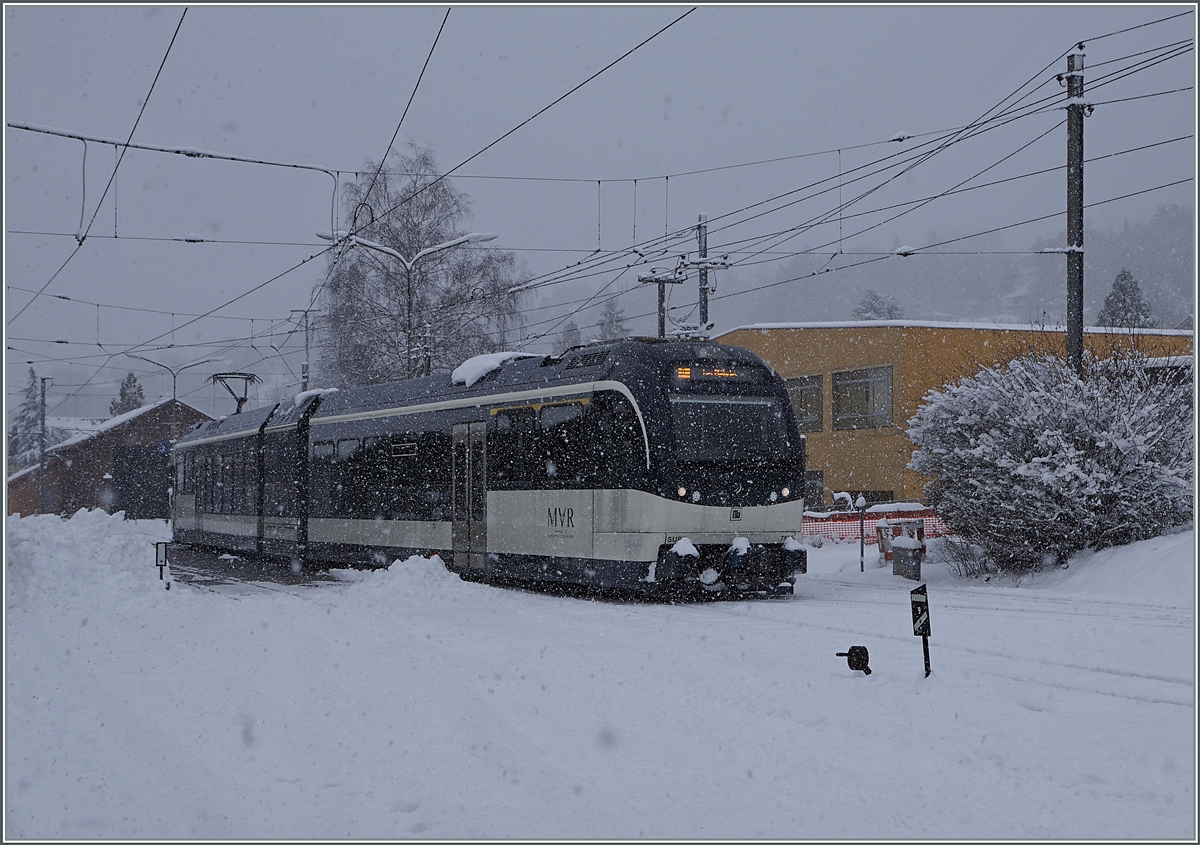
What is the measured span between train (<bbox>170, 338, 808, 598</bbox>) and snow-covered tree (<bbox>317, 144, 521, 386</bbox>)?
2141 centimetres

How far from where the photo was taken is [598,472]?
15023 mm

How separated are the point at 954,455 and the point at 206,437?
2028 cm

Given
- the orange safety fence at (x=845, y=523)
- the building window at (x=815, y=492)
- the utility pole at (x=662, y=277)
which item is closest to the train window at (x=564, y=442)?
the utility pole at (x=662, y=277)

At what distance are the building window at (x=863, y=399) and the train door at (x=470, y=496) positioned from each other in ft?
82.9

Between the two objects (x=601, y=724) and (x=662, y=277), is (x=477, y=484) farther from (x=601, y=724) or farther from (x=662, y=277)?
(x=662, y=277)

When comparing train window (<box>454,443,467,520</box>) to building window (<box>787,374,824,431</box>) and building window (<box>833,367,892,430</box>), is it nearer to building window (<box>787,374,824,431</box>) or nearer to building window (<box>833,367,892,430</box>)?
building window (<box>833,367,892,430</box>)

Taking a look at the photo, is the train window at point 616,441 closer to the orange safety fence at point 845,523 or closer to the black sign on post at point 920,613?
the black sign on post at point 920,613

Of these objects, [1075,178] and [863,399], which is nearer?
→ [1075,178]

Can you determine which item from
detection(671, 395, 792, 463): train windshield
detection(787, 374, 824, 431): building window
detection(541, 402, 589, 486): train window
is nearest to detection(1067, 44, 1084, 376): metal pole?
detection(671, 395, 792, 463): train windshield

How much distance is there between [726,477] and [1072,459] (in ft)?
15.7

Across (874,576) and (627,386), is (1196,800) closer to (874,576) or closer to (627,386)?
(627,386)

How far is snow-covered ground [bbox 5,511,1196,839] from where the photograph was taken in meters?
5.48

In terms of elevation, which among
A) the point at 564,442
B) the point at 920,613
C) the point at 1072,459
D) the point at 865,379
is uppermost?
the point at 865,379

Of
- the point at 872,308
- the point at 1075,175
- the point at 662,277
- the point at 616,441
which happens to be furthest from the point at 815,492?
the point at 872,308
